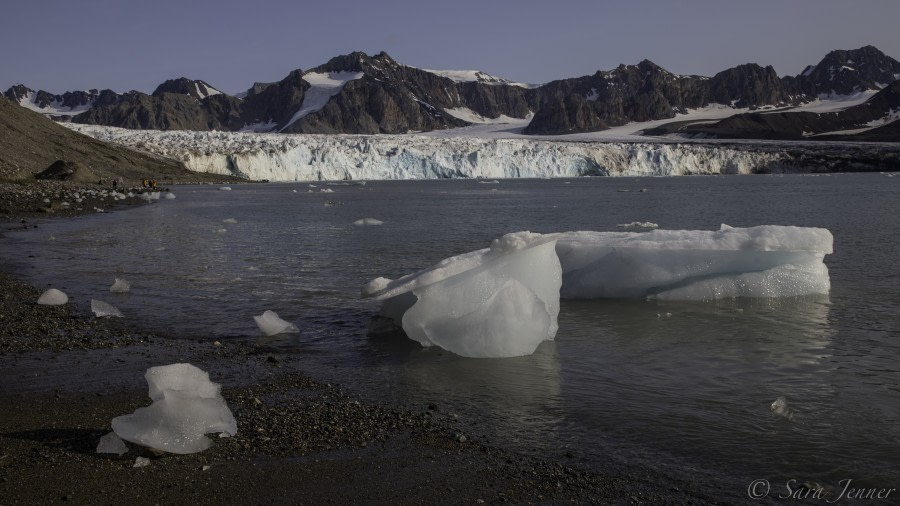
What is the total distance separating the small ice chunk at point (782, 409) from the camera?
4.82 metres

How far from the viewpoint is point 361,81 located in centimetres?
18700

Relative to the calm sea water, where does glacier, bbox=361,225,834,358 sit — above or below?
above

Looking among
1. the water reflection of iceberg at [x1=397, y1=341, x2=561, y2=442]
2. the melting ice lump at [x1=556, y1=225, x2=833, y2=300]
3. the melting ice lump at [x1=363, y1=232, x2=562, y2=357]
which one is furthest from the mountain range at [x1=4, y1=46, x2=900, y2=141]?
the water reflection of iceberg at [x1=397, y1=341, x2=561, y2=442]

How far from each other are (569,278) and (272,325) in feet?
13.0

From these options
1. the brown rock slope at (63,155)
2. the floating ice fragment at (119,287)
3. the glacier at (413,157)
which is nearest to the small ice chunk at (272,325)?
the floating ice fragment at (119,287)

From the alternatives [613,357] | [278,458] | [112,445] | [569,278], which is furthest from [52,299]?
[613,357]

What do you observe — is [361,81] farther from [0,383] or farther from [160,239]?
[0,383]

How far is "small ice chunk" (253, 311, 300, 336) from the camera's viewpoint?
23.4ft

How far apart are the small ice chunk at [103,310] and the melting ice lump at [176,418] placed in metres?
3.85

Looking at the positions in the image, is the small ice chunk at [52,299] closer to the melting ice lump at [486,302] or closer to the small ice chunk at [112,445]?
the melting ice lump at [486,302]

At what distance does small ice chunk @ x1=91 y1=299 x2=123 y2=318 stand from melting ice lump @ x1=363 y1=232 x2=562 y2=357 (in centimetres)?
291

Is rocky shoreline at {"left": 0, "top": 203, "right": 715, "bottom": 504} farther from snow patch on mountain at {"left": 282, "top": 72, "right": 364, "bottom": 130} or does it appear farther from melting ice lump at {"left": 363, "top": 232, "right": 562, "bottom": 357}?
snow patch on mountain at {"left": 282, "top": 72, "right": 364, "bottom": 130}

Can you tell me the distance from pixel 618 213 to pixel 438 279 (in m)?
20.8

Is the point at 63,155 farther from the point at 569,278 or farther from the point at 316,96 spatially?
the point at 316,96
